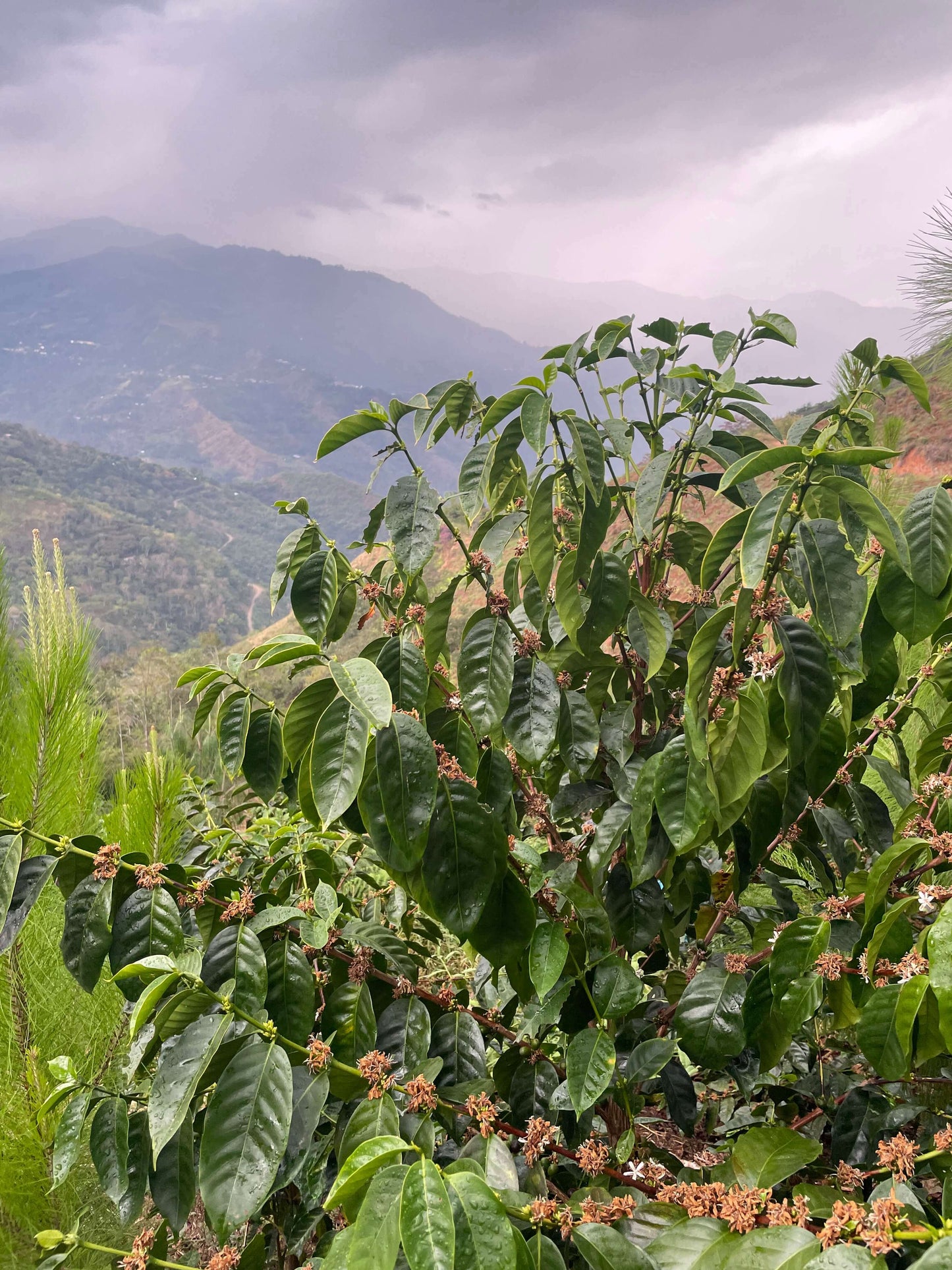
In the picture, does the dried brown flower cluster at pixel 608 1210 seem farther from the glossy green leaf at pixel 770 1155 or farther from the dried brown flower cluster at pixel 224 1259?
the dried brown flower cluster at pixel 224 1259

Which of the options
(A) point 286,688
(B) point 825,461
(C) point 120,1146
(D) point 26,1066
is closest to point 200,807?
(D) point 26,1066

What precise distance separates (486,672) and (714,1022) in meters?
0.36

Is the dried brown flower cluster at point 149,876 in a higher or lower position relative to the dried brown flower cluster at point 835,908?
higher

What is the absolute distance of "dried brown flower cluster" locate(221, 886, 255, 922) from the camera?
24.5 inches

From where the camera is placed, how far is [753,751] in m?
0.55

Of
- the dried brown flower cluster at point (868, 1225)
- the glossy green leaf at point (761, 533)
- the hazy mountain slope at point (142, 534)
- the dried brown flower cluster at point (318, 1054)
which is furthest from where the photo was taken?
the hazy mountain slope at point (142, 534)

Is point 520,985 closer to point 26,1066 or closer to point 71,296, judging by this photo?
point 26,1066

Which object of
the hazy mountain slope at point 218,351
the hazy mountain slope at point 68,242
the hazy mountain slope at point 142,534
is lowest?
the hazy mountain slope at point 142,534

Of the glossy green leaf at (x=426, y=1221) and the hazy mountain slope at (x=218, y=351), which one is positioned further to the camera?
the hazy mountain slope at (x=218, y=351)

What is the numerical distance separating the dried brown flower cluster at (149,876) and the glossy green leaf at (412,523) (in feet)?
1.10

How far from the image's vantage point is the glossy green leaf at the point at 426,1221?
35 centimetres

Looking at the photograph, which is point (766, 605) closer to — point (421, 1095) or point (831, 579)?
point (831, 579)

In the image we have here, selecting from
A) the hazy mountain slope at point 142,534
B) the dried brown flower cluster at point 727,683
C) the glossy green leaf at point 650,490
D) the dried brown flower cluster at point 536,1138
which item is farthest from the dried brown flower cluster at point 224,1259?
the hazy mountain slope at point 142,534

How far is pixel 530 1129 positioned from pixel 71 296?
6587 inches
